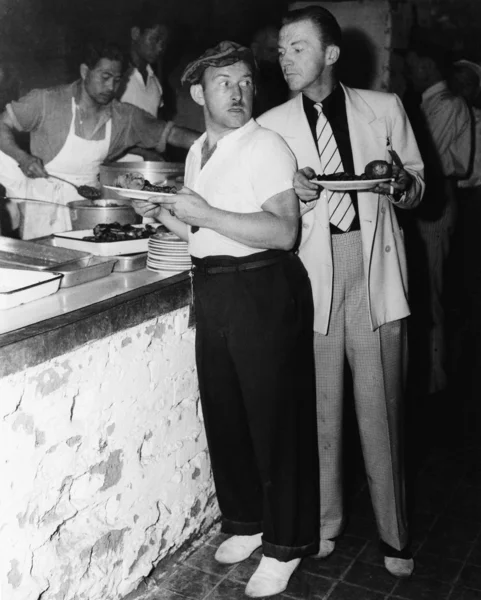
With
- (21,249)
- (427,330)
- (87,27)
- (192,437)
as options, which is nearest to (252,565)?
(192,437)

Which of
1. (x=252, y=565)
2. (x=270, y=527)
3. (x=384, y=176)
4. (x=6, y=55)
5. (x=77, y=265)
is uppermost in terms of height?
(x=6, y=55)

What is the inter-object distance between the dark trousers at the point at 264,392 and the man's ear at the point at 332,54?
0.81 m

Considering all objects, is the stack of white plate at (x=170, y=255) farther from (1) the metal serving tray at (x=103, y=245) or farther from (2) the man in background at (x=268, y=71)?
(2) the man in background at (x=268, y=71)

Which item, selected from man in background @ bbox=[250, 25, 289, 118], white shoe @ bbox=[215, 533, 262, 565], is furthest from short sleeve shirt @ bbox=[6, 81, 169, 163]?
white shoe @ bbox=[215, 533, 262, 565]

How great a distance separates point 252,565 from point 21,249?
1.77 meters

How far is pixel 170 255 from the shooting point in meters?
3.16

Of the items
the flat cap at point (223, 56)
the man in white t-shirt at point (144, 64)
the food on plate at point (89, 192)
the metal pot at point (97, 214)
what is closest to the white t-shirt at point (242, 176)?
the flat cap at point (223, 56)

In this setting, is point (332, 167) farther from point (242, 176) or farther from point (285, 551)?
point (285, 551)

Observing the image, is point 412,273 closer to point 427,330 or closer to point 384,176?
point 427,330

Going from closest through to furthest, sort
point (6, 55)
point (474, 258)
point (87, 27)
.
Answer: point (6, 55), point (87, 27), point (474, 258)

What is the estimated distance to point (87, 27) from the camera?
5.05 meters

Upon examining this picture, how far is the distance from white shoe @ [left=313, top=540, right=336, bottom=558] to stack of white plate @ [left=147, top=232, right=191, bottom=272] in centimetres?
138

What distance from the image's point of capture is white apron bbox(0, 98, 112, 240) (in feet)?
15.2

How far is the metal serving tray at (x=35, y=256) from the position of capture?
116 inches
